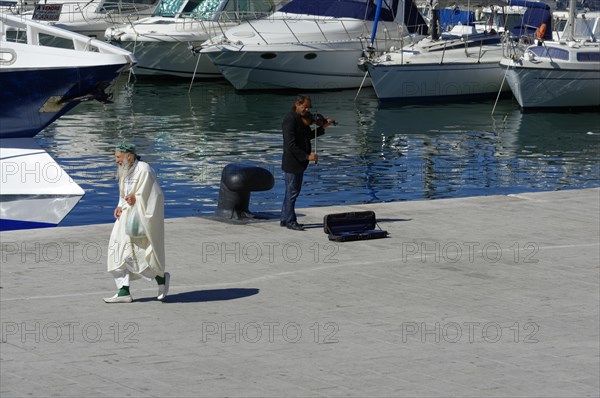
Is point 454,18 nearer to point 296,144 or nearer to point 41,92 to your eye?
point 41,92

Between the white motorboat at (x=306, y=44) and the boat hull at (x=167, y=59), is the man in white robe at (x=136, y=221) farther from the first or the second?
the boat hull at (x=167, y=59)

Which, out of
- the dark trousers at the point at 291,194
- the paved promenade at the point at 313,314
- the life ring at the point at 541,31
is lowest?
the paved promenade at the point at 313,314

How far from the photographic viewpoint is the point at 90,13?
4644cm

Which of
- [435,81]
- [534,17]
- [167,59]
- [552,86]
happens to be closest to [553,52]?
[552,86]

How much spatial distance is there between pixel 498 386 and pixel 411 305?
259cm

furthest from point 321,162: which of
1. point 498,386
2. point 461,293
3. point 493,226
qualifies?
point 498,386

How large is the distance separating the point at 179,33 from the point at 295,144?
28303 millimetres

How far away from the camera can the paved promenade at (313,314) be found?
32.2ft

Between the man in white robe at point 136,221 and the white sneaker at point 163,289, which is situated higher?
the man in white robe at point 136,221

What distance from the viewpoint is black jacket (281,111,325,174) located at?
616 inches

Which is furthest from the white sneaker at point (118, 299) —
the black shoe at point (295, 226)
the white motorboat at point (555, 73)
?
the white motorboat at point (555, 73)

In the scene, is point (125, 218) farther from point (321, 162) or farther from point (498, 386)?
point (321, 162)

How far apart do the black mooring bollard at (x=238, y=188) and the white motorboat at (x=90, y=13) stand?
2959 cm

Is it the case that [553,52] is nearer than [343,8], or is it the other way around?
[553,52]
